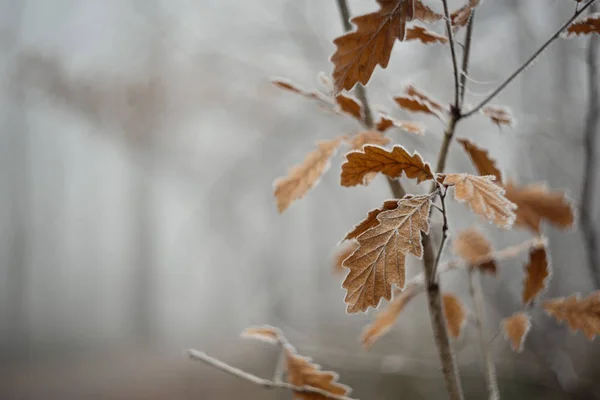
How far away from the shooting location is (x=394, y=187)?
458 millimetres

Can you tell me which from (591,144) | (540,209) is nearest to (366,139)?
(540,209)

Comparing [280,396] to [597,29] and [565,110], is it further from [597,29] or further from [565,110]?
[597,29]

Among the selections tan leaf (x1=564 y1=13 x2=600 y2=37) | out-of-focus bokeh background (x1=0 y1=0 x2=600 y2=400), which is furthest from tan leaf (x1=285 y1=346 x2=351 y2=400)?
out-of-focus bokeh background (x1=0 y1=0 x2=600 y2=400)

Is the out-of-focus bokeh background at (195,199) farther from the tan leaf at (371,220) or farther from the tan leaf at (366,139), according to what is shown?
the tan leaf at (371,220)

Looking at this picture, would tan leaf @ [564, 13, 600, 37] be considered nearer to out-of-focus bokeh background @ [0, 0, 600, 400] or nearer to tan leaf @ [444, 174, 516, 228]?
tan leaf @ [444, 174, 516, 228]

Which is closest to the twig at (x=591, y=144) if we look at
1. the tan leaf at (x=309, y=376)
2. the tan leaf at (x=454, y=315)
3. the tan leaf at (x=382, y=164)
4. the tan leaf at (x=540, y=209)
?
the tan leaf at (x=540, y=209)

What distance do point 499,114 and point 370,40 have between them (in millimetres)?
182

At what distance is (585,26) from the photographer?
14.4 inches

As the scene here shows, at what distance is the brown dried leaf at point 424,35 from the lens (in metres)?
0.38

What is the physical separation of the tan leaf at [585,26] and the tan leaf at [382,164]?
0.60 feet

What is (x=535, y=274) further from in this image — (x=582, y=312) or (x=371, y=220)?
(x=371, y=220)

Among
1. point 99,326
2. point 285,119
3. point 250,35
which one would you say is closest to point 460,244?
point 250,35

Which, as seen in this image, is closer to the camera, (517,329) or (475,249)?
(517,329)

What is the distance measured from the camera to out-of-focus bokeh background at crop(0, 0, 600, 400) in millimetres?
1774
